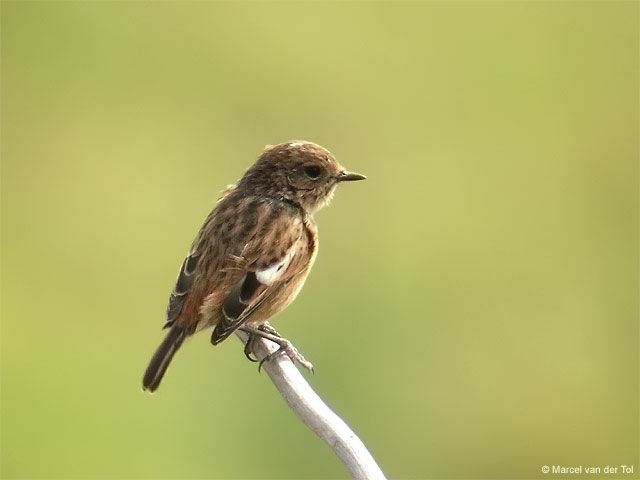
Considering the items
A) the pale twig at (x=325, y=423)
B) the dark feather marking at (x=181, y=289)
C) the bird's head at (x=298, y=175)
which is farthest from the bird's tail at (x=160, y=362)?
the bird's head at (x=298, y=175)

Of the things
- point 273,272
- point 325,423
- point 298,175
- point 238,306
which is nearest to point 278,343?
point 238,306

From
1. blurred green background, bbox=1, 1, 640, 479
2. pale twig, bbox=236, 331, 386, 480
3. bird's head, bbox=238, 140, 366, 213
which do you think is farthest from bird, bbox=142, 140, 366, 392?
blurred green background, bbox=1, 1, 640, 479

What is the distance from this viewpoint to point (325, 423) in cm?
383

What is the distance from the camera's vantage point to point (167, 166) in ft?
38.6

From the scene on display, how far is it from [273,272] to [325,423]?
2027mm

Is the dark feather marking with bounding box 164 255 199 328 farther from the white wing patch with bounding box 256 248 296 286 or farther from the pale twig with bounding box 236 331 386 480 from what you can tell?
the pale twig with bounding box 236 331 386 480

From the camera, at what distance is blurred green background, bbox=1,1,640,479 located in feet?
29.3

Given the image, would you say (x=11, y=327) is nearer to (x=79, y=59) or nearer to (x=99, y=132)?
(x=99, y=132)

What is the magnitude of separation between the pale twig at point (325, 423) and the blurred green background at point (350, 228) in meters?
4.04

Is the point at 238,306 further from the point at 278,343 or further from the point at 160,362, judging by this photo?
the point at 160,362

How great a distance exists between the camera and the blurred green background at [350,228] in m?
8.95

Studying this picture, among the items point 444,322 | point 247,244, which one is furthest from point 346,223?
point 247,244

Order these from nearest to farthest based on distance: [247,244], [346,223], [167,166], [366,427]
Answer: [247,244] → [366,427] → [346,223] → [167,166]

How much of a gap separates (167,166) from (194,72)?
5.43ft
